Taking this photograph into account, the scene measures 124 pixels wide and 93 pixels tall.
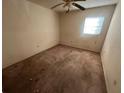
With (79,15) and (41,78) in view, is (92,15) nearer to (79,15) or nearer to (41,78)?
(79,15)

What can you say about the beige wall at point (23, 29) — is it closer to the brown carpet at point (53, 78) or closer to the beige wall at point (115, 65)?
the brown carpet at point (53, 78)

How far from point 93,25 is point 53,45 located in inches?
112

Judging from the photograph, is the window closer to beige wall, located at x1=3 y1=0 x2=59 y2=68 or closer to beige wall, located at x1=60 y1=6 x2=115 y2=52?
beige wall, located at x1=60 y1=6 x2=115 y2=52

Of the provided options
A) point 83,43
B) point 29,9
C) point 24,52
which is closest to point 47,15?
point 29,9

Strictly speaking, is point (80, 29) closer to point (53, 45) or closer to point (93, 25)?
point (93, 25)

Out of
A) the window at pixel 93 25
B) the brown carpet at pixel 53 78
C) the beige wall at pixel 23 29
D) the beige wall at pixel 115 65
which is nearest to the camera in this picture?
the beige wall at pixel 115 65


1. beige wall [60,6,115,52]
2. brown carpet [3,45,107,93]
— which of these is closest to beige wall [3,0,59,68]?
brown carpet [3,45,107,93]

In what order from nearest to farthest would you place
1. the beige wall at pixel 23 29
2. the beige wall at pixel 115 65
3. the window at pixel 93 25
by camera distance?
the beige wall at pixel 115 65
the beige wall at pixel 23 29
the window at pixel 93 25

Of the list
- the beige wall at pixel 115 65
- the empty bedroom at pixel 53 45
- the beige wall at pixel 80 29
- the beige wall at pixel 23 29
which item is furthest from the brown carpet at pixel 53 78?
the beige wall at pixel 80 29

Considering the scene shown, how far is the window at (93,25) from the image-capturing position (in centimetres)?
436

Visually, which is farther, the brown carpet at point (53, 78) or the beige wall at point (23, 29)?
the beige wall at point (23, 29)

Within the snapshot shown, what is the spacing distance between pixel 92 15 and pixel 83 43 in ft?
5.63

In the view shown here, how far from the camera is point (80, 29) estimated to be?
5125 mm

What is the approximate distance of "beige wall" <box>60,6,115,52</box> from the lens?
408 cm
